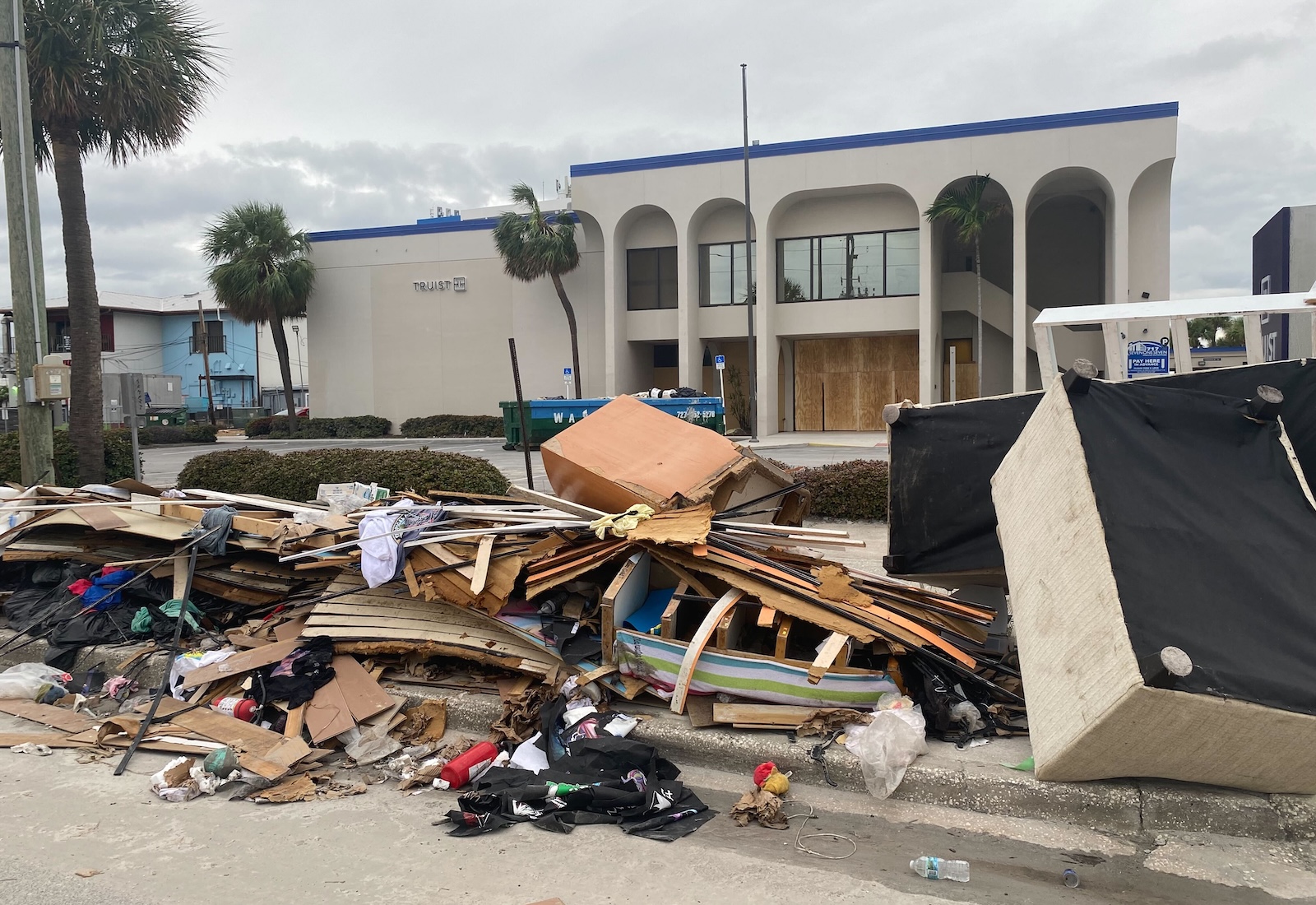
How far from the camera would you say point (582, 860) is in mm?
3688

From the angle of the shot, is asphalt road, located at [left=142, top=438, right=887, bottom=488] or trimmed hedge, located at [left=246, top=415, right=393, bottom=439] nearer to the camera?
asphalt road, located at [left=142, top=438, right=887, bottom=488]

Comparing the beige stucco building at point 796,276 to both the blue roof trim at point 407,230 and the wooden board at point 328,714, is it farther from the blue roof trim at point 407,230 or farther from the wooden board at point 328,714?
the wooden board at point 328,714

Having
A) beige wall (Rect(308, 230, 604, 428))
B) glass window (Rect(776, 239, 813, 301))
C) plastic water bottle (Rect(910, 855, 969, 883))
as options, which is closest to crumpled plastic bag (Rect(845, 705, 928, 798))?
plastic water bottle (Rect(910, 855, 969, 883))

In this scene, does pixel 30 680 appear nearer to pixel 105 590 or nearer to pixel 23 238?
pixel 105 590

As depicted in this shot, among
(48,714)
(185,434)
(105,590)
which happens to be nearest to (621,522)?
(48,714)

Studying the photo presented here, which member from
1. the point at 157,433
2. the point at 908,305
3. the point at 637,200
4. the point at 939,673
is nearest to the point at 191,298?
the point at 157,433

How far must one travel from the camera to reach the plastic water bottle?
349 cm

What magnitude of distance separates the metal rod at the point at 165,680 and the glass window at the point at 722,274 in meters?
28.6

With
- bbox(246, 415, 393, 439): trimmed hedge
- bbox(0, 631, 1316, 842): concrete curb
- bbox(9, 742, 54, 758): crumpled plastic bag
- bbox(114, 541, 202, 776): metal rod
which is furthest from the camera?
bbox(246, 415, 393, 439): trimmed hedge

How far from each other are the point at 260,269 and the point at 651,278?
54.7ft

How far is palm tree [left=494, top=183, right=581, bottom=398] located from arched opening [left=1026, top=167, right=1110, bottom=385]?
16.7 m

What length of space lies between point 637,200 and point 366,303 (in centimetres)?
1358

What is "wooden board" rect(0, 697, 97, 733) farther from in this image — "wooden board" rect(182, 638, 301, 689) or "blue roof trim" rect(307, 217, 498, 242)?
"blue roof trim" rect(307, 217, 498, 242)

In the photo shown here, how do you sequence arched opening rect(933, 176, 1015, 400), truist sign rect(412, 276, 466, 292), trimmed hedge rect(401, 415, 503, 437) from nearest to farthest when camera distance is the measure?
arched opening rect(933, 176, 1015, 400) < trimmed hedge rect(401, 415, 503, 437) < truist sign rect(412, 276, 466, 292)
